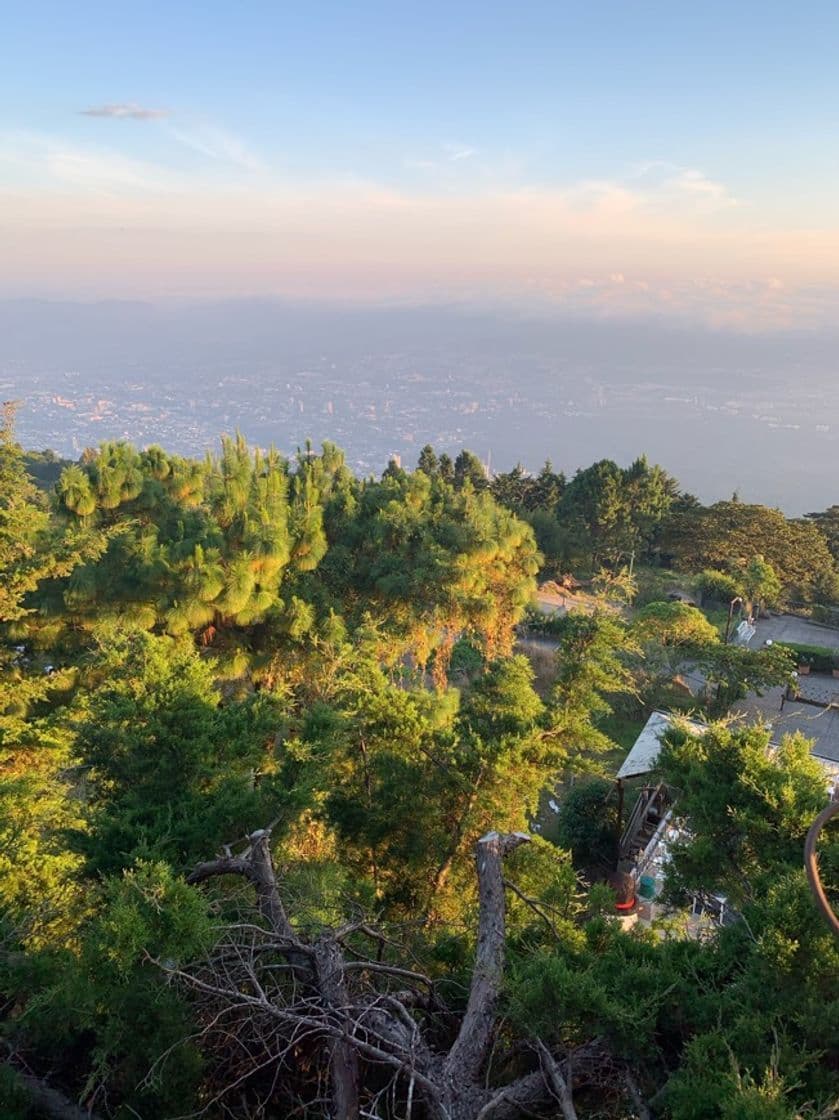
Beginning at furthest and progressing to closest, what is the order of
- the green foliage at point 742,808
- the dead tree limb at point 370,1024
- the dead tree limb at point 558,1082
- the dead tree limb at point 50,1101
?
the green foliage at point 742,808
the dead tree limb at point 50,1101
the dead tree limb at point 370,1024
the dead tree limb at point 558,1082

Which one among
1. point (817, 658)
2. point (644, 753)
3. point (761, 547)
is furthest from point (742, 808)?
point (761, 547)

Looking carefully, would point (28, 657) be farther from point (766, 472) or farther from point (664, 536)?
point (766, 472)

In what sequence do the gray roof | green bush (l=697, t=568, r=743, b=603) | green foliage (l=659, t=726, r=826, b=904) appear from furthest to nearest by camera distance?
green bush (l=697, t=568, r=743, b=603)
the gray roof
green foliage (l=659, t=726, r=826, b=904)

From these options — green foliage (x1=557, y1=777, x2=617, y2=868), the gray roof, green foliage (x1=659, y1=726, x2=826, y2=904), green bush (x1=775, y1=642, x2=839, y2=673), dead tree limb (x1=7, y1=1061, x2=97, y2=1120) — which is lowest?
green foliage (x1=557, y1=777, x2=617, y2=868)

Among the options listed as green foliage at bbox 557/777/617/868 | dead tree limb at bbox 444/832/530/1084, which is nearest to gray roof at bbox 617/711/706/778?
green foliage at bbox 557/777/617/868

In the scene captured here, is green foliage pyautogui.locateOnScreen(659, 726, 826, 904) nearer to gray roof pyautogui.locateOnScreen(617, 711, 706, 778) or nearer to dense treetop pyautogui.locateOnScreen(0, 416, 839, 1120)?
dense treetop pyautogui.locateOnScreen(0, 416, 839, 1120)

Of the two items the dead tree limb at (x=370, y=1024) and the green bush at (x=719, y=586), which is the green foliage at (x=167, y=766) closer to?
the dead tree limb at (x=370, y=1024)

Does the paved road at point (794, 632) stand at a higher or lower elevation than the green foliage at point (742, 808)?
lower

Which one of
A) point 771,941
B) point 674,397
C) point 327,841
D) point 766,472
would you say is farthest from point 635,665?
point 674,397

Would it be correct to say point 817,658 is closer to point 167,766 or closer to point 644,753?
point 644,753

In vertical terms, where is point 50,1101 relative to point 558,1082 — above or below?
below

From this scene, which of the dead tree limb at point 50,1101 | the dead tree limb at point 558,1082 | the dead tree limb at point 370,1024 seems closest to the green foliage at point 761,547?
the dead tree limb at point 370,1024
